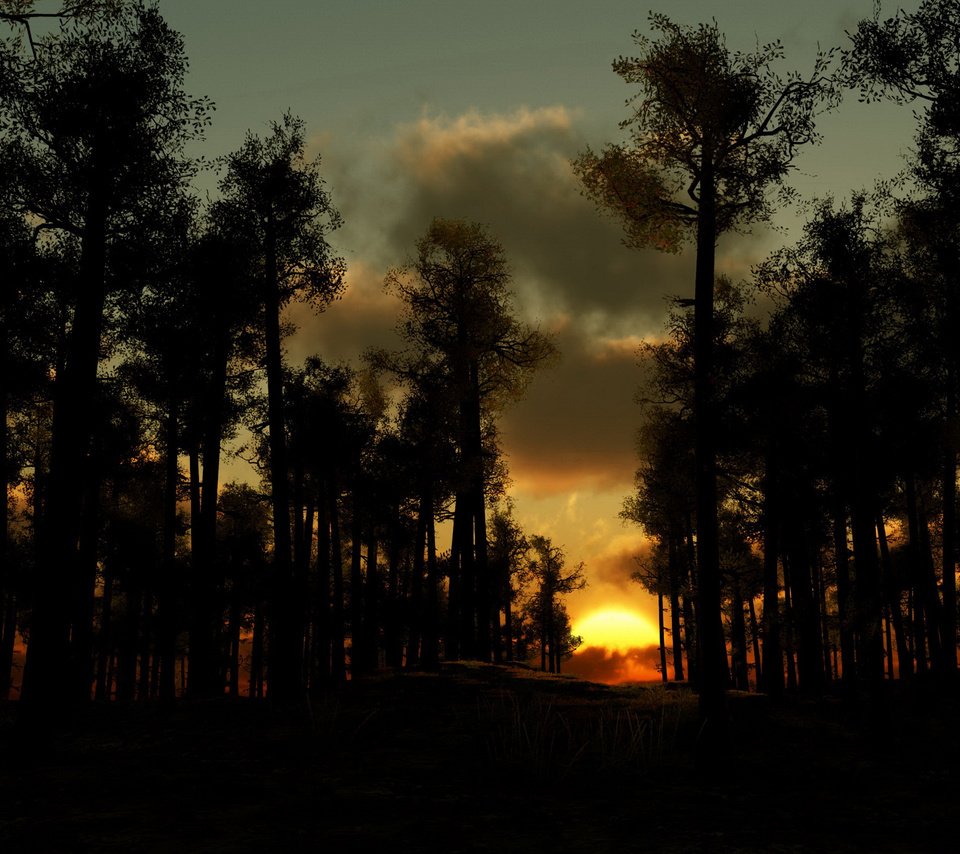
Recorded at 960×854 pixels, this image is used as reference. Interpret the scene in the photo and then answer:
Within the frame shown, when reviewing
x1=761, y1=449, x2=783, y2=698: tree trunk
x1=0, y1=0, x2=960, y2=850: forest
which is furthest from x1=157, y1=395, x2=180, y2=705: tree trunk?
x1=761, y1=449, x2=783, y2=698: tree trunk

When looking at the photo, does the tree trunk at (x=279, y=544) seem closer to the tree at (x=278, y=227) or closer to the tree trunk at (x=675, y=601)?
the tree at (x=278, y=227)

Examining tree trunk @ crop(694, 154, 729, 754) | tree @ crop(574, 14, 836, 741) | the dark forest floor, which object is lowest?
the dark forest floor

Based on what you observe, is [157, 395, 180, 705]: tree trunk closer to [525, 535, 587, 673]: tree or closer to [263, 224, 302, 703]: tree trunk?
[263, 224, 302, 703]: tree trunk

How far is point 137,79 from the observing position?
12633mm

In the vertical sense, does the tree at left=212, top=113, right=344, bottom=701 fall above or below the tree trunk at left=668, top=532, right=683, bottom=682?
above

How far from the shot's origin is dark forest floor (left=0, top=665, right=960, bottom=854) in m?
7.02

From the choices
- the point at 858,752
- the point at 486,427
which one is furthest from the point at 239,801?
the point at 486,427

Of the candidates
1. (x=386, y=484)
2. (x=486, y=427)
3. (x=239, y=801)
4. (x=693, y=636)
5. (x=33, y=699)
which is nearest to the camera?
(x=239, y=801)

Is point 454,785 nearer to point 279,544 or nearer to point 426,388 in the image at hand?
point 279,544

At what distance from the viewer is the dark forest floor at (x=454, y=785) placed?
7020mm

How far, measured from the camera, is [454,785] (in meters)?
9.31

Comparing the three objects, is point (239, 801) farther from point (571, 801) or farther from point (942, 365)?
point (942, 365)

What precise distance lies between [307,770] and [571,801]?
317cm

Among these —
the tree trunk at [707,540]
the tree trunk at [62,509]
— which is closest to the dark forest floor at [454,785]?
the tree trunk at [707,540]
